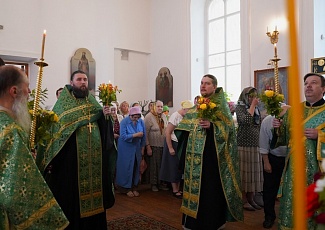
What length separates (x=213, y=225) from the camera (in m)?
3.96

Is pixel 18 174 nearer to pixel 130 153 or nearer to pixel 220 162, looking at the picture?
pixel 220 162

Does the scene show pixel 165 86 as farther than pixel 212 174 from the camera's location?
Yes

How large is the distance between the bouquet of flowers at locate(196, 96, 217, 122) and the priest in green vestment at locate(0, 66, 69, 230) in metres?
2.07

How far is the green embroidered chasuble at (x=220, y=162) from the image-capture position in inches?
157

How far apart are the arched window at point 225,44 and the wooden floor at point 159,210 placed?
5664 mm

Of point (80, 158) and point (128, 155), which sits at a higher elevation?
point (80, 158)

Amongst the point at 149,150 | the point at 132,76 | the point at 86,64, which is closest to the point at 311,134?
the point at 149,150

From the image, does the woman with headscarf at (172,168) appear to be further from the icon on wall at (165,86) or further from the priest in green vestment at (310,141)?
the icon on wall at (165,86)

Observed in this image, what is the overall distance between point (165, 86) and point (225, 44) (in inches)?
109

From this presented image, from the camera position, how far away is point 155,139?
7043mm

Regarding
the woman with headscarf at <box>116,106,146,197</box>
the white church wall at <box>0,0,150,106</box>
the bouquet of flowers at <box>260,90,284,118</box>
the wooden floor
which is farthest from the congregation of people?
the white church wall at <box>0,0,150,106</box>

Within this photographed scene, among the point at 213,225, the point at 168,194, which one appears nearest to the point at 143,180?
the point at 168,194

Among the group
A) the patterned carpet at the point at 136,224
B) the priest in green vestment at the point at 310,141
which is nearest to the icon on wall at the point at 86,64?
the patterned carpet at the point at 136,224

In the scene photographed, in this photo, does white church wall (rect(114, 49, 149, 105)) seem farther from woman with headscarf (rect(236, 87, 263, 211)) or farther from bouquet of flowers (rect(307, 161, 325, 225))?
bouquet of flowers (rect(307, 161, 325, 225))
